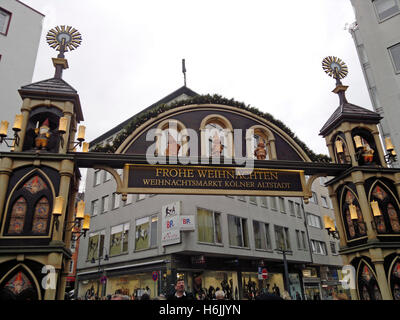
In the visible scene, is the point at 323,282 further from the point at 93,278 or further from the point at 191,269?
the point at 93,278

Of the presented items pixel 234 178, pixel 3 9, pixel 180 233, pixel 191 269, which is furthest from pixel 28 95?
pixel 191 269

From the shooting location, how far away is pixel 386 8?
20.0 m

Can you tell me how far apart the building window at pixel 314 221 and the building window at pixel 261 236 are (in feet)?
35.0

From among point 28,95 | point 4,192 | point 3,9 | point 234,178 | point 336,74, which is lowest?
point 4,192

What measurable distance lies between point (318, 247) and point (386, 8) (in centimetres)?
2979

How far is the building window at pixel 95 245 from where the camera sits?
3212 cm

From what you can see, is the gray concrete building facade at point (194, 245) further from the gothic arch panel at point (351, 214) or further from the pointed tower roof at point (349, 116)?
the gothic arch panel at point (351, 214)

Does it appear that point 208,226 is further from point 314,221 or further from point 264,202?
point 314,221

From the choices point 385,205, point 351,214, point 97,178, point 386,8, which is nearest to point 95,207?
point 97,178

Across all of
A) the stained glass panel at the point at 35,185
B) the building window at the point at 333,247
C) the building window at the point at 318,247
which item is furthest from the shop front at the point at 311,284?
the stained glass panel at the point at 35,185

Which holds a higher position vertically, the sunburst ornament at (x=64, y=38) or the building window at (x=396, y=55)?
the building window at (x=396, y=55)

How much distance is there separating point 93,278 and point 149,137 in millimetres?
26441

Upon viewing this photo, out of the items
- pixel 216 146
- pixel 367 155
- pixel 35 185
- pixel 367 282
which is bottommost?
pixel 367 282
